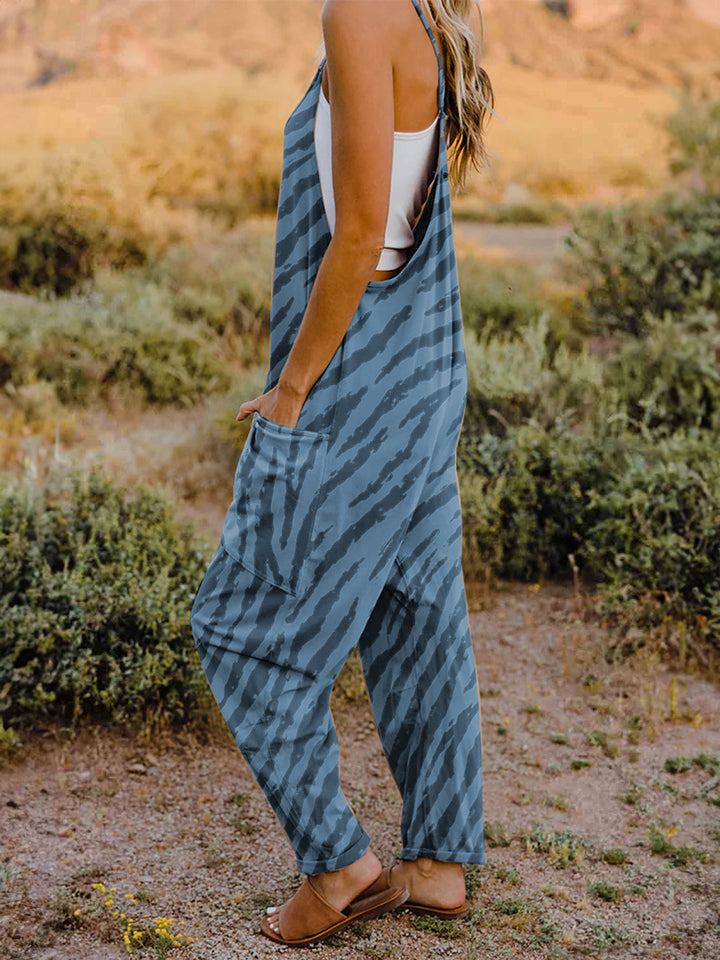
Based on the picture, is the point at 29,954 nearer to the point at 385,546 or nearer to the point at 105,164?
the point at 385,546

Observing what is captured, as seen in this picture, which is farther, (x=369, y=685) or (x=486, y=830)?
(x=486, y=830)

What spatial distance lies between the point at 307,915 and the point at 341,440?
947 mm

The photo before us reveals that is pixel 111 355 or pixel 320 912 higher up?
pixel 111 355

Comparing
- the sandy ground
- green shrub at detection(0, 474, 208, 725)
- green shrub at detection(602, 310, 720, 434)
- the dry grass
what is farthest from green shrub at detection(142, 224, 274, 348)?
the sandy ground

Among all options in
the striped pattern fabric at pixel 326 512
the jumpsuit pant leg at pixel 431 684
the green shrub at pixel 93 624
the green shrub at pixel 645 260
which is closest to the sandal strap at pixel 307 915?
the striped pattern fabric at pixel 326 512

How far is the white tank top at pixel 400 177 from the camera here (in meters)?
1.57

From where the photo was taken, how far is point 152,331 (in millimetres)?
5930

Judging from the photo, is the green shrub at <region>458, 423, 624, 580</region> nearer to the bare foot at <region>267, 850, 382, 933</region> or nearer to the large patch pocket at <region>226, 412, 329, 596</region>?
the bare foot at <region>267, 850, 382, 933</region>

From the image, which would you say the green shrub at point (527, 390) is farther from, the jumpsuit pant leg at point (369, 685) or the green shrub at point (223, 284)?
the jumpsuit pant leg at point (369, 685)

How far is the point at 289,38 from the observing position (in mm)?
39969

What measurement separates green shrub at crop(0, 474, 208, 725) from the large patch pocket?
1233mm

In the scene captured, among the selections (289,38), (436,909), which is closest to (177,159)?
(436,909)

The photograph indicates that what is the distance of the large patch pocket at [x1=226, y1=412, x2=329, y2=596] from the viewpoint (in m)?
1.64

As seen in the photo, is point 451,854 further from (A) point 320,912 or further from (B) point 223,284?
(B) point 223,284
